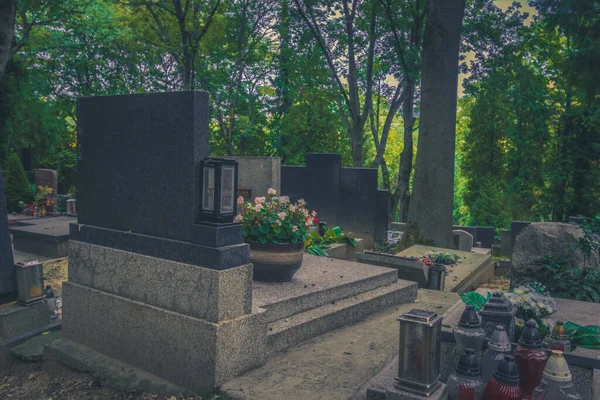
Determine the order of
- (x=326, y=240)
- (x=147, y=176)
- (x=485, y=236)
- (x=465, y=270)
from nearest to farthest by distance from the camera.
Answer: (x=147, y=176)
(x=465, y=270)
(x=326, y=240)
(x=485, y=236)

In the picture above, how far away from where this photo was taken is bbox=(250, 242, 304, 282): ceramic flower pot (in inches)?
235

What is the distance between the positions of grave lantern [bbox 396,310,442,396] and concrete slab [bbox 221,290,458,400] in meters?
0.81

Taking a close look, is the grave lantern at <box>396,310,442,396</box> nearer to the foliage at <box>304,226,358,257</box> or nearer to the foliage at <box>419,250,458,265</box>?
the foliage at <box>304,226,358,257</box>

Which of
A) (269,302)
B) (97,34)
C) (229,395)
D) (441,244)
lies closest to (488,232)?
(441,244)

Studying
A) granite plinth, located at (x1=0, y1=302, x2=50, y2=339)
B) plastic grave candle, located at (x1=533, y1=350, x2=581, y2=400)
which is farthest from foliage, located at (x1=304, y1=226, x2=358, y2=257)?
plastic grave candle, located at (x1=533, y1=350, x2=581, y2=400)

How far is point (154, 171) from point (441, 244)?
27.1 ft

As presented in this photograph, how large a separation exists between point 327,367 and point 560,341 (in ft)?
6.73

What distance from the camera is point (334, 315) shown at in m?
5.85

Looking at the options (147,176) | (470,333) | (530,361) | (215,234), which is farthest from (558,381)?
(147,176)

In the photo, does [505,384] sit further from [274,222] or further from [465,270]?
[465,270]

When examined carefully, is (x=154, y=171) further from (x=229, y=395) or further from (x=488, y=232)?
(x=488, y=232)

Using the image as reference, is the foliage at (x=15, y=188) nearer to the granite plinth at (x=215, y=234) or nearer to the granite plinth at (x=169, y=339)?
the granite plinth at (x=169, y=339)

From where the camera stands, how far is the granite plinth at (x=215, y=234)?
169 inches

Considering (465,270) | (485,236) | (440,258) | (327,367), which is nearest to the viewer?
(327,367)
